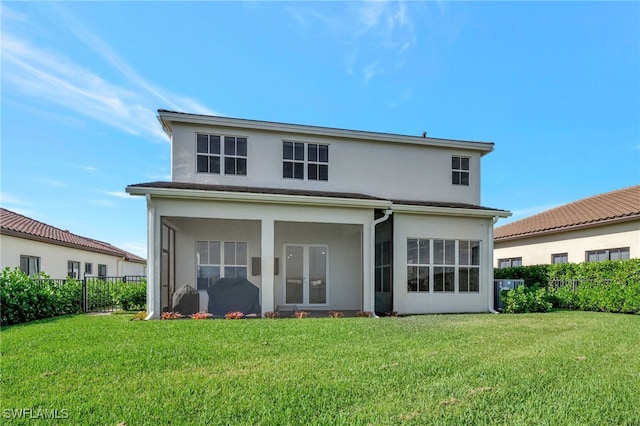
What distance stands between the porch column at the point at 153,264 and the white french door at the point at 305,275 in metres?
4.69

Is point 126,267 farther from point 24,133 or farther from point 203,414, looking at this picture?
point 203,414

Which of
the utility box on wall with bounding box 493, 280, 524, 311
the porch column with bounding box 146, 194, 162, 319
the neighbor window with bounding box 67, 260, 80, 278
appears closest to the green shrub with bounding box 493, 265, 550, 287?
the utility box on wall with bounding box 493, 280, 524, 311

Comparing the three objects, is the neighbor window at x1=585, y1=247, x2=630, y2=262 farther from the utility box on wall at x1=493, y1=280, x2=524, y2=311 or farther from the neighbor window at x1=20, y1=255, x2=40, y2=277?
the neighbor window at x1=20, y1=255, x2=40, y2=277

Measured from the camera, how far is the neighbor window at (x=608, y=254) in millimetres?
14828

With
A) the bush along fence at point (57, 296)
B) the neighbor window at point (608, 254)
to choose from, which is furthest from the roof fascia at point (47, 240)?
the neighbor window at point (608, 254)

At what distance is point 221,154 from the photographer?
12.5m

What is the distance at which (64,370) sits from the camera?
5168mm

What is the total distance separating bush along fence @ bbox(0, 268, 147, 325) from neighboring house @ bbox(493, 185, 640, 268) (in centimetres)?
1859

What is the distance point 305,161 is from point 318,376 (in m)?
9.24

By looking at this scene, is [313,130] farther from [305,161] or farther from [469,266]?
[469,266]

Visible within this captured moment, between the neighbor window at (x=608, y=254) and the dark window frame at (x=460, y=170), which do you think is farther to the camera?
the neighbor window at (x=608, y=254)

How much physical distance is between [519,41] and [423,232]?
746cm

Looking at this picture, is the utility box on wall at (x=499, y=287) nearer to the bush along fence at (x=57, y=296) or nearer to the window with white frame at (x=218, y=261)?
the window with white frame at (x=218, y=261)

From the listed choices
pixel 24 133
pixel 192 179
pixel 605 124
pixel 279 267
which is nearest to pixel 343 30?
pixel 192 179
